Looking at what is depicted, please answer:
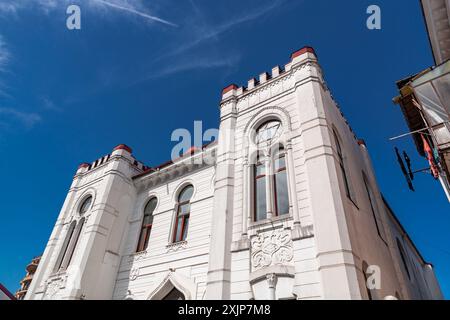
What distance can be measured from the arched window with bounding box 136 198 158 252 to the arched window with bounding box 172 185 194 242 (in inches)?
73.6

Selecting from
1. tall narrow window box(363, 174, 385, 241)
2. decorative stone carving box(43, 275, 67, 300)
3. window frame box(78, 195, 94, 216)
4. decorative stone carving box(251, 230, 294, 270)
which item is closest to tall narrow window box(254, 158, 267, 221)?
decorative stone carving box(251, 230, 294, 270)

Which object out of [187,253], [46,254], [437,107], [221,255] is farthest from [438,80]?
[46,254]

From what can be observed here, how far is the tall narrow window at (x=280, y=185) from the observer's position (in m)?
9.32

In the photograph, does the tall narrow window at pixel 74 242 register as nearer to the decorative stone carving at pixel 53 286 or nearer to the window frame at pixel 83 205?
the window frame at pixel 83 205

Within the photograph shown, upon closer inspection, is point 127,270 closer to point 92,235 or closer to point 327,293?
point 92,235

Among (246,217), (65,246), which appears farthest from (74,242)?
(246,217)

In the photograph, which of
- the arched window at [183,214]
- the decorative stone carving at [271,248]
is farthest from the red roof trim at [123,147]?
the decorative stone carving at [271,248]

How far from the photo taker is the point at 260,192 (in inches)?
401

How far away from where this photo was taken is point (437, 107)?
9.12 m

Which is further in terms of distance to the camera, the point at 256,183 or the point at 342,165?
the point at 342,165

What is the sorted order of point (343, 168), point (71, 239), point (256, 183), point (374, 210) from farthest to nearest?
point (71, 239), point (374, 210), point (343, 168), point (256, 183)

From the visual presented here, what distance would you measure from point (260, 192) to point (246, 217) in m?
1.14

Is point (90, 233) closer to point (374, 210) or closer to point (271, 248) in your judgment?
point (271, 248)

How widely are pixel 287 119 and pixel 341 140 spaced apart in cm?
271
